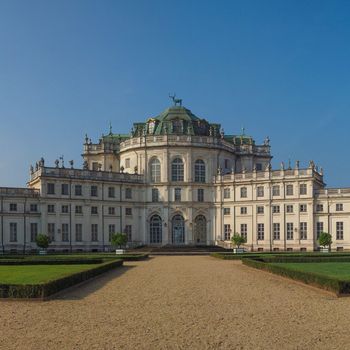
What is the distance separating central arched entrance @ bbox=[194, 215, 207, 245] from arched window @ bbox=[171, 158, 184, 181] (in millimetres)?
6586

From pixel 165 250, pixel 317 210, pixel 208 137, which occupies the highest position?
pixel 208 137

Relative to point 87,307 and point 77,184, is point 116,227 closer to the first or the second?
point 77,184

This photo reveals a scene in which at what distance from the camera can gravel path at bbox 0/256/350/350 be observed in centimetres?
1413

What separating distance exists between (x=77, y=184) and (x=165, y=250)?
1533 centimetres

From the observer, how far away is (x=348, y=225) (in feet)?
242

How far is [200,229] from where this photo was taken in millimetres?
83875

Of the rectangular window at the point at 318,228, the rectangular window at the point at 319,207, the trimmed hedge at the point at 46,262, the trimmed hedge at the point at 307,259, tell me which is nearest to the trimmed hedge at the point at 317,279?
the trimmed hedge at the point at 307,259

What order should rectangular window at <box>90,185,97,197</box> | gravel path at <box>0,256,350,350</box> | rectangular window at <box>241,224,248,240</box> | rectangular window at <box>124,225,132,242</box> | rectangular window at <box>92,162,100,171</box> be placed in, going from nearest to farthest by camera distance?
1. gravel path at <box>0,256,350,350</box>
2. rectangular window at <box>90,185,97,197</box>
3. rectangular window at <box>241,224,248,240</box>
4. rectangular window at <box>124,225,132,242</box>
5. rectangular window at <box>92,162,100,171</box>

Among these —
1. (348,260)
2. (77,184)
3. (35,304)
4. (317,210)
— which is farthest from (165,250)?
(35,304)

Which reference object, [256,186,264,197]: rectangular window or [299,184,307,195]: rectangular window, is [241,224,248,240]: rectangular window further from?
[299,184,307,195]: rectangular window

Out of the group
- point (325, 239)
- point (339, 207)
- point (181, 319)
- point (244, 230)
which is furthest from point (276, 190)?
point (181, 319)

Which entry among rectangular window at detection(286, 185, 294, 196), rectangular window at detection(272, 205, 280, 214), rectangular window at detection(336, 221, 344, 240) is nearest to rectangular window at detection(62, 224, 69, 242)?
rectangular window at detection(272, 205, 280, 214)

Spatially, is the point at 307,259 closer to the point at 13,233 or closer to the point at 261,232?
the point at 261,232

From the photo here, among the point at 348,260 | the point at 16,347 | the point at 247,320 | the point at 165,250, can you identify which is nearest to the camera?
the point at 16,347
